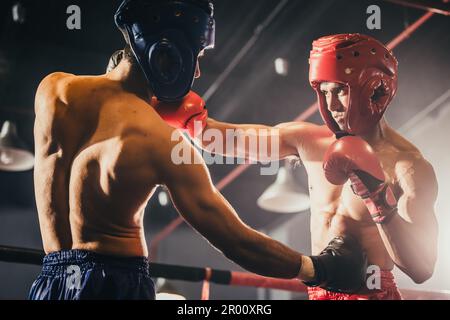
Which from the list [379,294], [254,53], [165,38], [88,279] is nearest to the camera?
[88,279]

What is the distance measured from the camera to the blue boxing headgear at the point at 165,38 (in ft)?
6.23

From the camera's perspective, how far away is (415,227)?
2234mm

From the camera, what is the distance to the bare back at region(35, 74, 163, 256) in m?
1.78

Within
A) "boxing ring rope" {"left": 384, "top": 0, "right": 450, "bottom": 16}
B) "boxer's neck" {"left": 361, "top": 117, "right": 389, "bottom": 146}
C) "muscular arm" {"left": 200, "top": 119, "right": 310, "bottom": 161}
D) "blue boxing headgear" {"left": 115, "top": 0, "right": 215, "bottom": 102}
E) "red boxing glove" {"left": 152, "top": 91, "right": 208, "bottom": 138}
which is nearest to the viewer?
"blue boxing headgear" {"left": 115, "top": 0, "right": 215, "bottom": 102}

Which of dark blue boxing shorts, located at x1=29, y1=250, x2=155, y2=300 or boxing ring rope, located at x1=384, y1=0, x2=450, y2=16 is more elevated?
boxing ring rope, located at x1=384, y1=0, x2=450, y2=16

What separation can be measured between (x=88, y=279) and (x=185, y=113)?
84 centimetres

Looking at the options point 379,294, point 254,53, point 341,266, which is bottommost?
point 379,294

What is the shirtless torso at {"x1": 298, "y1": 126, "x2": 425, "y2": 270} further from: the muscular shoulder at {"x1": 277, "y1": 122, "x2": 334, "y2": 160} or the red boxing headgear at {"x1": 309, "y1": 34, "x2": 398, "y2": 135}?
the red boxing headgear at {"x1": 309, "y1": 34, "x2": 398, "y2": 135}

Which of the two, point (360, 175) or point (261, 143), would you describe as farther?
point (261, 143)

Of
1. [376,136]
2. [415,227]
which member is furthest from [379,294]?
[376,136]

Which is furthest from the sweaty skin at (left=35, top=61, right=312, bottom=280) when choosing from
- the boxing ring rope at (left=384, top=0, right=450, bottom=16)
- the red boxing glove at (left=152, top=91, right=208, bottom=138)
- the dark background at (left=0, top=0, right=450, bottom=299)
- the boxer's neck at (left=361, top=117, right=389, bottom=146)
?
the boxing ring rope at (left=384, top=0, right=450, bottom=16)

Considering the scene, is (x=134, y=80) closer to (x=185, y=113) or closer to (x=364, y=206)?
(x=185, y=113)

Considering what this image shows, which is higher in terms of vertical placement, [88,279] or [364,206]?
[364,206]

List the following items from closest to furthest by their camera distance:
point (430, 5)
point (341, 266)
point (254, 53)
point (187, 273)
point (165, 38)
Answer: point (165, 38) → point (341, 266) → point (187, 273) → point (430, 5) → point (254, 53)
